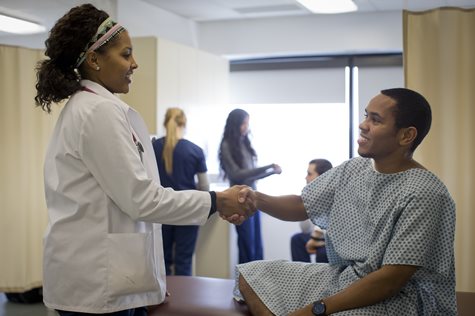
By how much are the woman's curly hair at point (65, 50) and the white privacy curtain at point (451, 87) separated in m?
2.19

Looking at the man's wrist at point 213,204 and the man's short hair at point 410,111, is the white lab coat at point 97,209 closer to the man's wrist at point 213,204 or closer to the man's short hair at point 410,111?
the man's wrist at point 213,204

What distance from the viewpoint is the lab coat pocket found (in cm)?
164

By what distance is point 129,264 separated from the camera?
1666 mm

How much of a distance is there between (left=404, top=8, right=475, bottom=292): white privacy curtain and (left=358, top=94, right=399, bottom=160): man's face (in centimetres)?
150

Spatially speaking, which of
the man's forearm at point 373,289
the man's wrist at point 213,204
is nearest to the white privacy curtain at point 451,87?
the man's forearm at point 373,289

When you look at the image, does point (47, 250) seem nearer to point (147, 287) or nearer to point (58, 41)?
point (147, 287)

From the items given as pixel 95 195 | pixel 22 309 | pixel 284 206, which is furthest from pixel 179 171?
pixel 95 195

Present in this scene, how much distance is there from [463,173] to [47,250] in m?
2.55

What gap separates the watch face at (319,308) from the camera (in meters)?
1.94

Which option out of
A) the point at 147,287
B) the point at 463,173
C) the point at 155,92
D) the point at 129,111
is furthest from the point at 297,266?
the point at 155,92

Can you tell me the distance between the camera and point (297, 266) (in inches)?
90.2

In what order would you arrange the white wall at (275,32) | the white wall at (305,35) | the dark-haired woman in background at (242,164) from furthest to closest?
1. the white wall at (305,35)
2. the white wall at (275,32)
3. the dark-haired woman in background at (242,164)

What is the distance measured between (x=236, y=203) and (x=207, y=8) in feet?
13.9

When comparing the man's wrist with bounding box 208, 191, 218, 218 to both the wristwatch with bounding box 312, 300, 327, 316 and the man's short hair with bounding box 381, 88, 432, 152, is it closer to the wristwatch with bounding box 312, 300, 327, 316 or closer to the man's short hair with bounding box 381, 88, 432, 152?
the wristwatch with bounding box 312, 300, 327, 316
